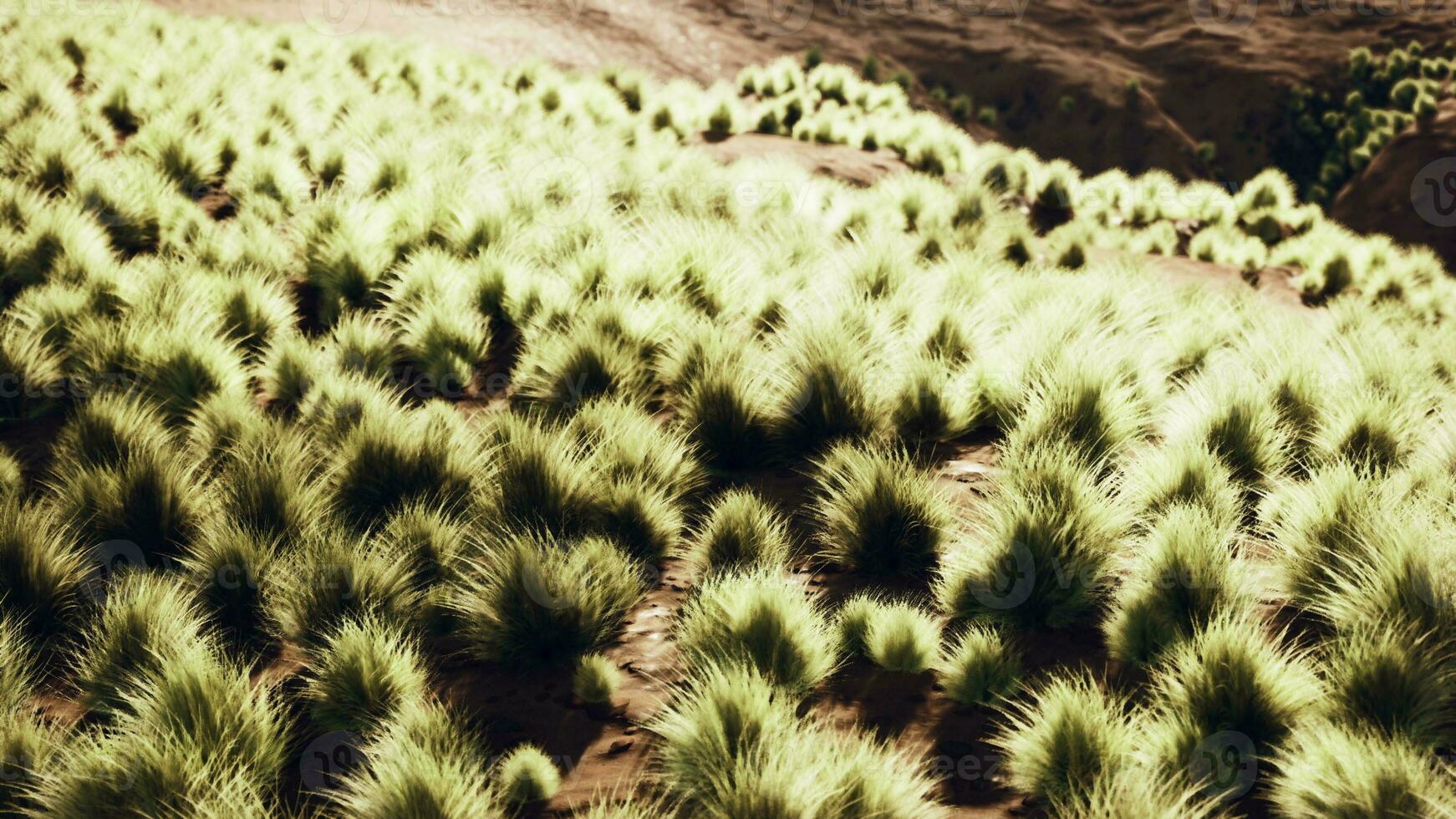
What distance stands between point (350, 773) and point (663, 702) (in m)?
0.92

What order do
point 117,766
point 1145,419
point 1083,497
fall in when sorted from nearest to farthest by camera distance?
point 117,766
point 1083,497
point 1145,419

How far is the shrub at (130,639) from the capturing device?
290 centimetres

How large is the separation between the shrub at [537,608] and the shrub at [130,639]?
34.2 inches

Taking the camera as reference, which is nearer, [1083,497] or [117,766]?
[117,766]

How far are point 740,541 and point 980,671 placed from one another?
1015 millimetres

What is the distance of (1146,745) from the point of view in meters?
2.48

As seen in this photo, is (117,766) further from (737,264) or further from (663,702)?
(737,264)

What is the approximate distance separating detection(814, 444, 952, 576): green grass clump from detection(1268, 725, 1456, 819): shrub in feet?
4.61

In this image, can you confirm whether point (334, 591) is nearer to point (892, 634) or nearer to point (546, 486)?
point (546, 486)

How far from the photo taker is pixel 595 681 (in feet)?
9.72

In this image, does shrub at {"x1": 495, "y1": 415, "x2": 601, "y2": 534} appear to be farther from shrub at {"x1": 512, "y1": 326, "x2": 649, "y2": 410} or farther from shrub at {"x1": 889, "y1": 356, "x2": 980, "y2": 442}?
shrub at {"x1": 889, "y1": 356, "x2": 980, "y2": 442}

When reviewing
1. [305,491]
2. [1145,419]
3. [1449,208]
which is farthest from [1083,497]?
[1449,208]
